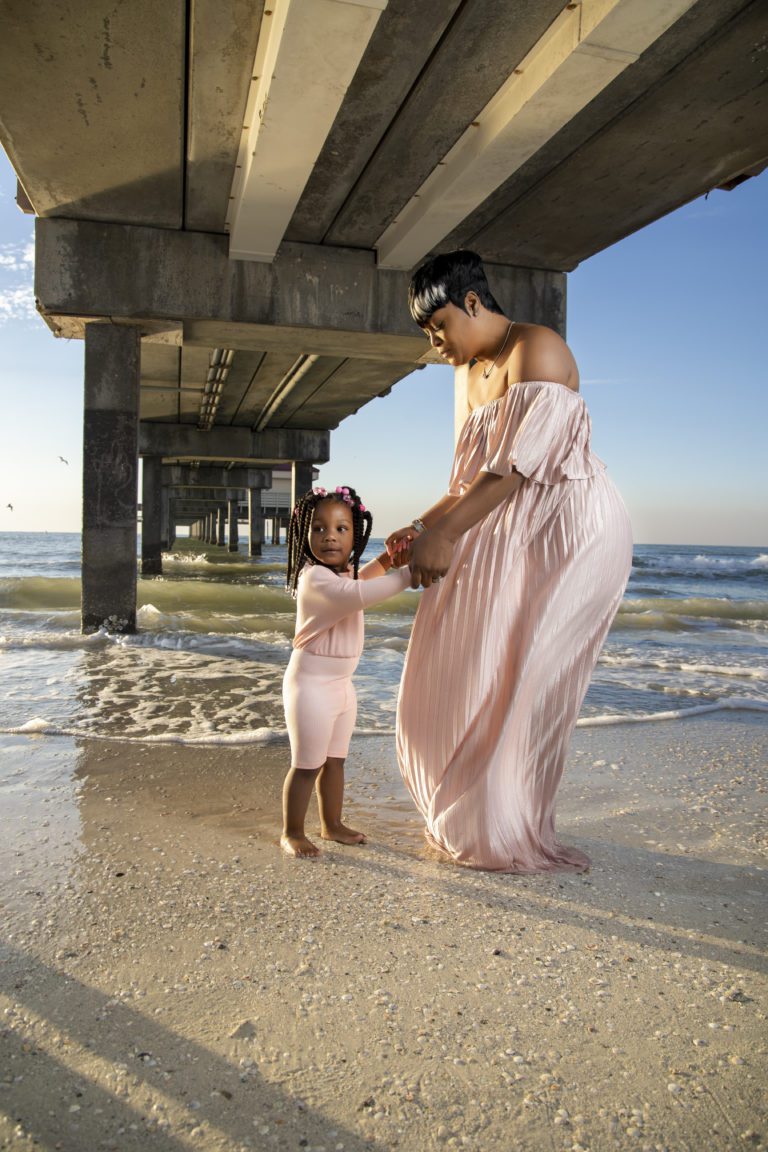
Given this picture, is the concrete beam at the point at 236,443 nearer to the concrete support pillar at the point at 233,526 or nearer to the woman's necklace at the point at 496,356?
the woman's necklace at the point at 496,356

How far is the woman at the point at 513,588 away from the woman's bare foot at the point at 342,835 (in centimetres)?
26

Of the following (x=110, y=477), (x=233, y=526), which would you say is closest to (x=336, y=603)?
(x=110, y=477)

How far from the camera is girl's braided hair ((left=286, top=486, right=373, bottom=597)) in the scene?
3002 mm

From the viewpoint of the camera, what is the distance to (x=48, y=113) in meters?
6.84

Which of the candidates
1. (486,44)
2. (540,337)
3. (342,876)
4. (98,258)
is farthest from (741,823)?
(98,258)

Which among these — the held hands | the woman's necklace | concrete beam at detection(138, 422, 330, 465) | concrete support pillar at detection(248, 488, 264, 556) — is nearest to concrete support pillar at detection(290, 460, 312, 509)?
concrete beam at detection(138, 422, 330, 465)

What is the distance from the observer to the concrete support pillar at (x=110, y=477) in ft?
32.3

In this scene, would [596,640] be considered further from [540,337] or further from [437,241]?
[437,241]

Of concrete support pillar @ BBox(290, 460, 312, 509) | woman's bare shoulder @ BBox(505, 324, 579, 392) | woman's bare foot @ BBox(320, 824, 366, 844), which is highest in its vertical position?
concrete support pillar @ BBox(290, 460, 312, 509)

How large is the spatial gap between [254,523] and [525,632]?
3967 cm

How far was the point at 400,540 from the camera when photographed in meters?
2.83

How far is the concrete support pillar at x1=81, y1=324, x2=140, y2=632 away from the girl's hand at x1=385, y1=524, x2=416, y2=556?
7.53 m

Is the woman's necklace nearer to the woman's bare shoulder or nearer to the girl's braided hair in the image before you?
the woman's bare shoulder

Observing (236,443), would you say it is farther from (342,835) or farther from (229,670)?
(342,835)
